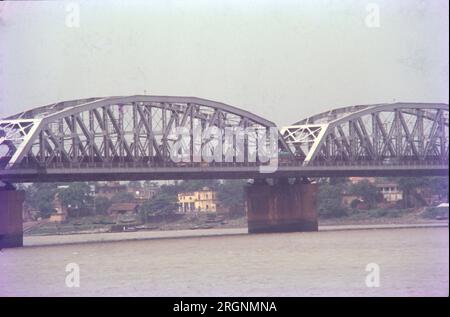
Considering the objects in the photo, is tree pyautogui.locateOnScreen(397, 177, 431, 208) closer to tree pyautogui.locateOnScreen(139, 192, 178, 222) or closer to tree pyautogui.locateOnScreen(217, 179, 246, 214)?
tree pyautogui.locateOnScreen(217, 179, 246, 214)

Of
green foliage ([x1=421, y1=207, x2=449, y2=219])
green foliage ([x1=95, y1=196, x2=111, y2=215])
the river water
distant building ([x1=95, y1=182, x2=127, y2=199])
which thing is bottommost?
the river water

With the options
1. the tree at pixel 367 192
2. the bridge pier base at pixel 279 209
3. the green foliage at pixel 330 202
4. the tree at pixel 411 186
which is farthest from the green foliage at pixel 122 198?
the bridge pier base at pixel 279 209

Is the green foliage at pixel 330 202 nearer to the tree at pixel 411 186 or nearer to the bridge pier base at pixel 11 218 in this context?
the tree at pixel 411 186

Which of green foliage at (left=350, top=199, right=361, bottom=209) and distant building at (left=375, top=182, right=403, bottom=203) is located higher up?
distant building at (left=375, top=182, right=403, bottom=203)

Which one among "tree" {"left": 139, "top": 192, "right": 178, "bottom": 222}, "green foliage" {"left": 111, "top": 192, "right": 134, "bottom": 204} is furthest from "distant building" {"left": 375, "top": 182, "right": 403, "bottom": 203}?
"green foliage" {"left": 111, "top": 192, "right": 134, "bottom": 204}

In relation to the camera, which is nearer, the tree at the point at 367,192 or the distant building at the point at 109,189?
the tree at the point at 367,192
